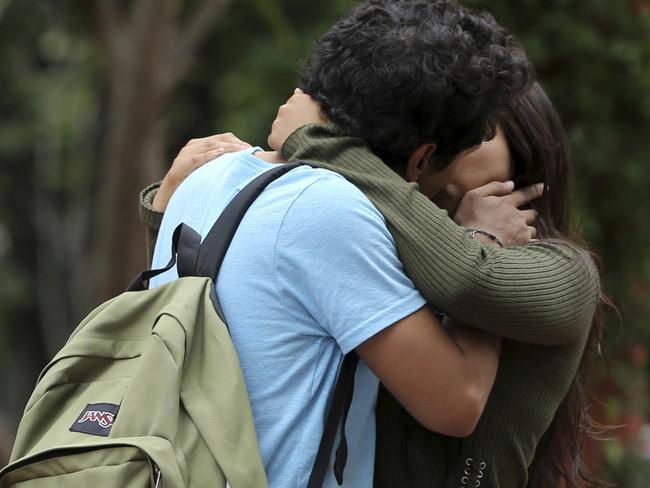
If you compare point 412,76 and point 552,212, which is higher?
point 412,76

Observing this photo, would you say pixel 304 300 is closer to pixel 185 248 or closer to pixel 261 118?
pixel 185 248

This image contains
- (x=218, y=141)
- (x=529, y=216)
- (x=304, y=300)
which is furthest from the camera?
(x=218, y=141)

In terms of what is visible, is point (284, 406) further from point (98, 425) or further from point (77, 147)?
point (77, 147)

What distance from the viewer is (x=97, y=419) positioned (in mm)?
1926

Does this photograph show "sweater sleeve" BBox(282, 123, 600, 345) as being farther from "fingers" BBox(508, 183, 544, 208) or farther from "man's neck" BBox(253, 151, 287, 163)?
"fingers" BBox(508, 183, 544, 208)

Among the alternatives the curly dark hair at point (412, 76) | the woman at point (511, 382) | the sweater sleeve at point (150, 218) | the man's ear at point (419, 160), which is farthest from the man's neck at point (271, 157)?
the sweater sleeve at point (150, 218)

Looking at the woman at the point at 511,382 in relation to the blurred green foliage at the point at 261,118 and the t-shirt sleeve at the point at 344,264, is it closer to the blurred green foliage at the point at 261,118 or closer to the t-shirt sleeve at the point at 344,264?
the t-shirt sleeve at the point at 344,264

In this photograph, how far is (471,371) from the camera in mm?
2006

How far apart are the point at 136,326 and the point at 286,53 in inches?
163

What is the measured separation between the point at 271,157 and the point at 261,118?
12.3 ft

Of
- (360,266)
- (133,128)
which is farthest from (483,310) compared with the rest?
(133,128)

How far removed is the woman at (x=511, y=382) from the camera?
7.09 feet

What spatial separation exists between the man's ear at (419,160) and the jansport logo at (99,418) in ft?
2.39

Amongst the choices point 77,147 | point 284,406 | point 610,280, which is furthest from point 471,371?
point 77,147
